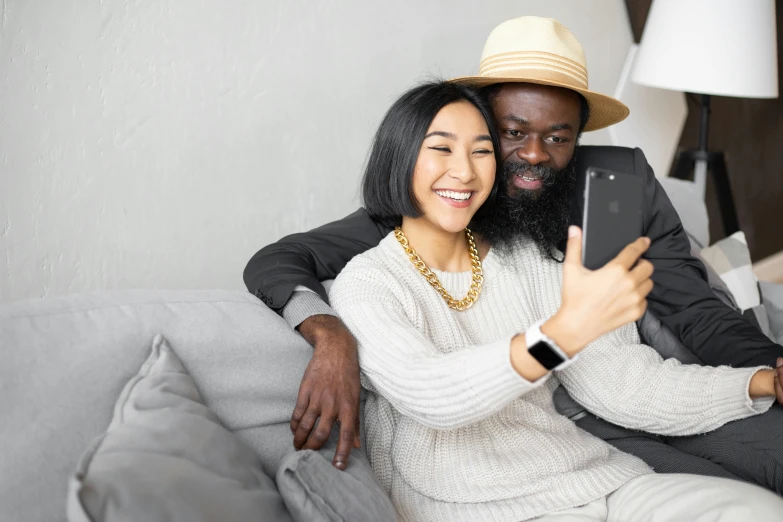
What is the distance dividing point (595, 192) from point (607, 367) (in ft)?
1.96

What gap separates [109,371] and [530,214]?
0.93m

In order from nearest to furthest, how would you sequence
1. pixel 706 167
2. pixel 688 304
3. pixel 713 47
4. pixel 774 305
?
1. pixel 688 304
2. pixel 774 305
3. pixel 713 47
4. pixel 706 167

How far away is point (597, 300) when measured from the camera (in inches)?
37.4

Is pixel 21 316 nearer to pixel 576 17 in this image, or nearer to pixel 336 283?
pixel 336 283

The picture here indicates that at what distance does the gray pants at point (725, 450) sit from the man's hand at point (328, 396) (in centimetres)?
63

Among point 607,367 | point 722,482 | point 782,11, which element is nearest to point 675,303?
point 607,367

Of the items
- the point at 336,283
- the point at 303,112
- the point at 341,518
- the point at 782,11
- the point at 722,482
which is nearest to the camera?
the point at 341,518

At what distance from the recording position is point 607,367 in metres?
1.53

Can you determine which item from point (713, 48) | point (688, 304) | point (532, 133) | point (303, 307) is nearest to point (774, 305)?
point (688, 304)

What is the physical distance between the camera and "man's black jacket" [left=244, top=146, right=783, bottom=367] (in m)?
1.55

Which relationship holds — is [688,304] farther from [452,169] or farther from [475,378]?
[475,378]

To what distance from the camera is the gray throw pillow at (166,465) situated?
90 cm

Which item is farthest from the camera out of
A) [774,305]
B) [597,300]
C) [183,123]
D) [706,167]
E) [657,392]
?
[706,167]

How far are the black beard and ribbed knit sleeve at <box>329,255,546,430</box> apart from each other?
1.13 ft
